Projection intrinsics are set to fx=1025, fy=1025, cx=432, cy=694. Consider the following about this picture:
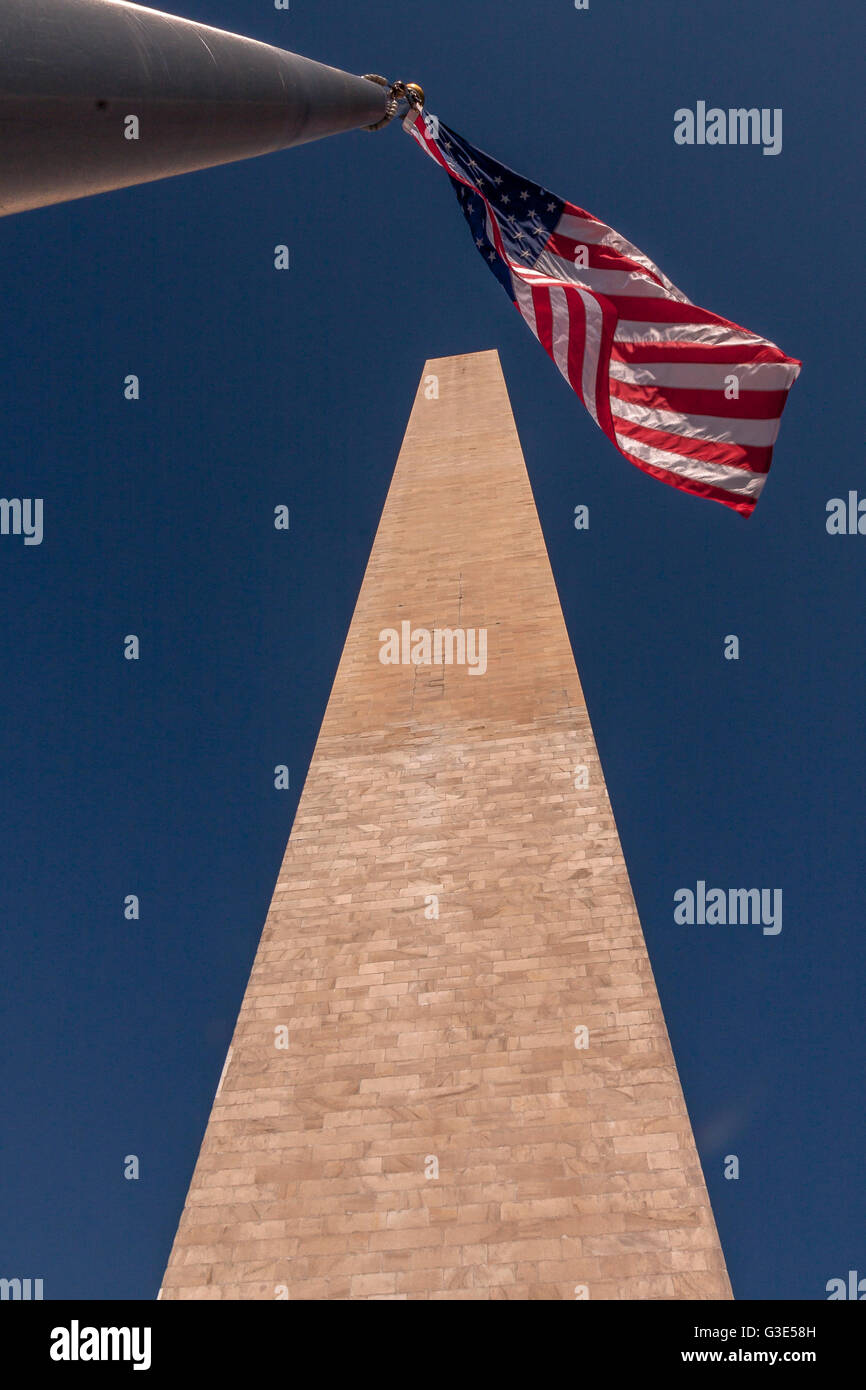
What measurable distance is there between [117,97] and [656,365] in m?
5.22

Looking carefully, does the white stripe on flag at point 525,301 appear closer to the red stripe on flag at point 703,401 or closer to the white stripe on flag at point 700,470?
the red stripe on flag at point 703,401

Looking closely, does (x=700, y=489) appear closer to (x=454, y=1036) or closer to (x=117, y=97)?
(x=117, y=97)

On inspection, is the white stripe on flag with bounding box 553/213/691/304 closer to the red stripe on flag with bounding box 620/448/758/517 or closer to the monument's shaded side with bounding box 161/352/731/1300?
the red stripe on flag with bounding box 620/448/758/517

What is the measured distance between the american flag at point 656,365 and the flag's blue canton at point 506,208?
29cm

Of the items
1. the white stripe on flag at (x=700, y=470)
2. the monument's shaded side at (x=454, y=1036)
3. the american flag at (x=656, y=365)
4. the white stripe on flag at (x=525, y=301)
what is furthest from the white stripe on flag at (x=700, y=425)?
the monument's shaded side at (x=454, y=1036)

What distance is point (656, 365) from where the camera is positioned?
8055mm

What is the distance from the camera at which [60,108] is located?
3447mm

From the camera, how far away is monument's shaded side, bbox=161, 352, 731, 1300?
834cm

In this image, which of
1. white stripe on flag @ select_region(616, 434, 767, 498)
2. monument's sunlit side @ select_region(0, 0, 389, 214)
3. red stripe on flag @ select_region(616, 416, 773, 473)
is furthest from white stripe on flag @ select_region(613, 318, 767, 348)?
monument's sunlit side @ select_region(0, 0, 389, 214)

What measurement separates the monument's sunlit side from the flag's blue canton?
13.5ft

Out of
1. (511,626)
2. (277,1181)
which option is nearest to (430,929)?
(277,1181)

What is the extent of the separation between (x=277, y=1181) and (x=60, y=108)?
8367mm

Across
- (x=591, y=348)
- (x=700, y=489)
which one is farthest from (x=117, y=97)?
(x=700, y=489)
